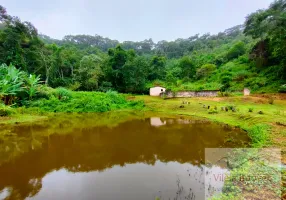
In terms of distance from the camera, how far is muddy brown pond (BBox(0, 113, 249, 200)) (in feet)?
17.8

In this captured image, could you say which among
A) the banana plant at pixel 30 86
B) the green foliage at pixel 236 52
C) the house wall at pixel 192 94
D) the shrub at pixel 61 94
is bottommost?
the house wall at pixel 192 94

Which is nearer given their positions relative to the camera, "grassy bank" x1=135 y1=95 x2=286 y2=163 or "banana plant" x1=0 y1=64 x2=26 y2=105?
"grassy bank" x1=135 y1=95 x2=286 y2=163

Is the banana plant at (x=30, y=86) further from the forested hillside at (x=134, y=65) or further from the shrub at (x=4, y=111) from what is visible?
the forested hillside at (x=134, y=65)

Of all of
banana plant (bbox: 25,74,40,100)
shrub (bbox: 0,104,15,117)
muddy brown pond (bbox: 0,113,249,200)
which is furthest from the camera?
banana plant (bbox: 25,74,40,100)

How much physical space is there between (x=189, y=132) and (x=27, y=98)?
1479cm

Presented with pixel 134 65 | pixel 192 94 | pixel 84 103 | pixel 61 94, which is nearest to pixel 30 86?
pixel 61 94

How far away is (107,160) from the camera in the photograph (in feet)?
24.8

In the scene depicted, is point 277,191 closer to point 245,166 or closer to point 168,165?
point 245,166

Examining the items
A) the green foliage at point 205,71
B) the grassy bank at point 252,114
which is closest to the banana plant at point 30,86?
the grassy bank at point 252,114

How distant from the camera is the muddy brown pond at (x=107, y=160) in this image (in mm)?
5414

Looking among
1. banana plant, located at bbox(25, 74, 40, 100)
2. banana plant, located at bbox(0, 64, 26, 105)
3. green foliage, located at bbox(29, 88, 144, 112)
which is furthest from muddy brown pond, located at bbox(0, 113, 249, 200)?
banana plant, located at bbox(25, 74, 40, 100)

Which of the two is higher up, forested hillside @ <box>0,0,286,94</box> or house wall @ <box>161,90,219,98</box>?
forested hillside @ <box>0,0,286,94</box>

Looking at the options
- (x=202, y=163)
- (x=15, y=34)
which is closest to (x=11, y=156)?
(x=202, y=163)

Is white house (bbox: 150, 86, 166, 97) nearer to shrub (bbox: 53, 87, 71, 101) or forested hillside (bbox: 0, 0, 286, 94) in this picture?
forested hillside (bbox: 0, 0, 286, 94)
